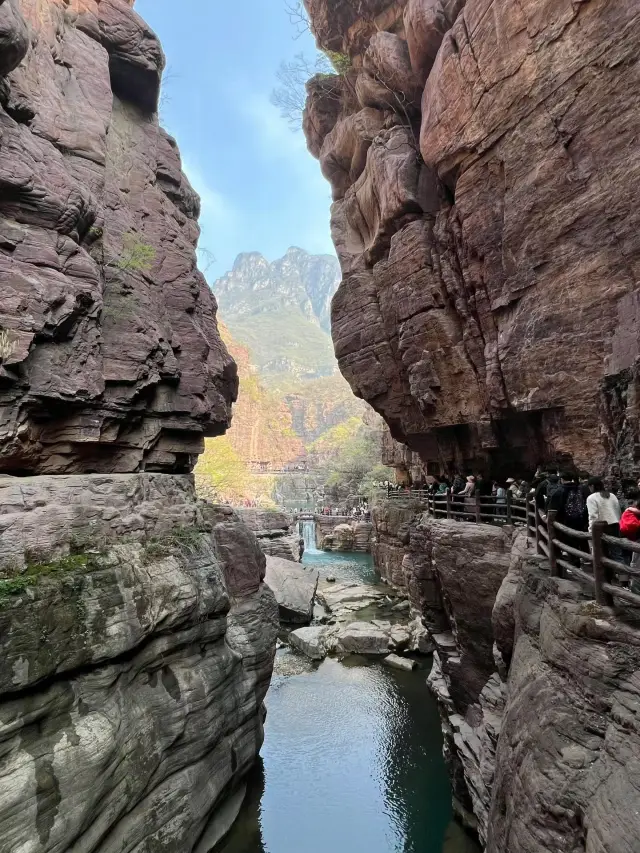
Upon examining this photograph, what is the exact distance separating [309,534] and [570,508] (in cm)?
4866

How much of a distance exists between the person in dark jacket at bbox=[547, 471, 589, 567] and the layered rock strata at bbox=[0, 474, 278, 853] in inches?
265

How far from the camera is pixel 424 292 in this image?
50.4ft

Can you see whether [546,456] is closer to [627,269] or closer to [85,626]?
[627,269]

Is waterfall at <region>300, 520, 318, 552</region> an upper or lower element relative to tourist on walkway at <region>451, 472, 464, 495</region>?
lower

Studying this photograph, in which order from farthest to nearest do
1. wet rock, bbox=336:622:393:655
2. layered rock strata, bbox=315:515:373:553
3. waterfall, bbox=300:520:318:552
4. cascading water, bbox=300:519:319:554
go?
waterfall, bbox=300:520:318:552
cascading water, bbox=300:519:319:554
layered rock strata, bbox=315:515:373:553
wet rock, bbox=336:622:393:655

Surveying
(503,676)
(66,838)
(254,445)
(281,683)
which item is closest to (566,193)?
(503,676)

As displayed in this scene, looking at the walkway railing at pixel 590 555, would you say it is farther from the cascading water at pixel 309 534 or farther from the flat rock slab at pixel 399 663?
the cascading water at pixel 309 534

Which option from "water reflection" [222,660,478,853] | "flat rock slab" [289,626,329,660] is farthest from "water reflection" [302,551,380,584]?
"water reflection" [222,660,478,853]

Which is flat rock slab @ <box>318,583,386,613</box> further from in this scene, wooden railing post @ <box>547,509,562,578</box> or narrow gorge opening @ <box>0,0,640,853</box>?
wooden railing post @ <box>547,509,562,578</box>

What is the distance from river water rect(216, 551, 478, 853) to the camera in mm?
10398

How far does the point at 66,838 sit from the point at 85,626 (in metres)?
2.42

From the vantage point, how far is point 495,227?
41.4 feet

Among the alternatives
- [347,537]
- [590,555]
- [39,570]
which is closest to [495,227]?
[590,555]

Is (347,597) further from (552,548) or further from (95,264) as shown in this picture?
(95,264)
